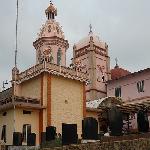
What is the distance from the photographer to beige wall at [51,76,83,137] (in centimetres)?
3362

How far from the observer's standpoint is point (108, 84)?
165ft

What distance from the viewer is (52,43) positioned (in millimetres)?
47906

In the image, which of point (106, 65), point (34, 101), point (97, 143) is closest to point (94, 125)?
point (97, 143)

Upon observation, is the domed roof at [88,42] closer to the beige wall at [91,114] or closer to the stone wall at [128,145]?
the beige wall at [91,114]

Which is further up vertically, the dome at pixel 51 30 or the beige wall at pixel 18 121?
the dome at pixel 51 30

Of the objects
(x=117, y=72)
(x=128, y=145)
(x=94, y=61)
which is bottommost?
(x=128, y=145)

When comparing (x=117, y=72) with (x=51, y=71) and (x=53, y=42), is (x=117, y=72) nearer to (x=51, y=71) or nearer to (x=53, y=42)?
(x=53, y=42)

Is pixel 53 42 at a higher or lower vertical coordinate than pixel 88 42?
lower

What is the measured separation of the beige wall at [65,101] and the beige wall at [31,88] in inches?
55.4

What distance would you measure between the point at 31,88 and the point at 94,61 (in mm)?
20603

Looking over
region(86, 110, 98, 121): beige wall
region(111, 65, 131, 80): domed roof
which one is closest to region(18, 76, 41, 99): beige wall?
region(86, 110, 98, 121): beige wall

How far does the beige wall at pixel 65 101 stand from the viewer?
110ft

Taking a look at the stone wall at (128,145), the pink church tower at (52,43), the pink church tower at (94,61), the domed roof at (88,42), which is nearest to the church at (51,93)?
the pink church tower at (52,43)


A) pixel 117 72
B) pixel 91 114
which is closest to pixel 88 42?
pixel 117 72
